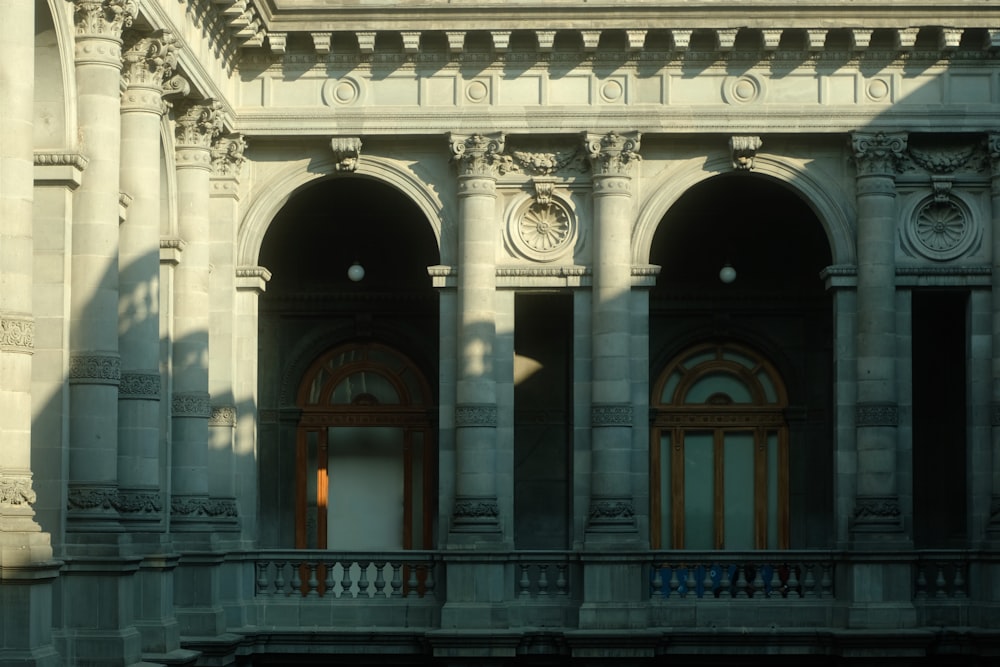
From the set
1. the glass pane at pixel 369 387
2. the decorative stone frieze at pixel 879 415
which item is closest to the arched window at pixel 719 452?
the glass pane at pixel 369 387

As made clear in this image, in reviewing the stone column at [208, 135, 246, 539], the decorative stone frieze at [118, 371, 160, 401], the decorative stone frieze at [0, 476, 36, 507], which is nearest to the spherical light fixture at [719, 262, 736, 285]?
the stone column at [208, 135, 246, 539]

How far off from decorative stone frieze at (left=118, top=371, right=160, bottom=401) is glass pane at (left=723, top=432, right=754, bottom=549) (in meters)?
14.4

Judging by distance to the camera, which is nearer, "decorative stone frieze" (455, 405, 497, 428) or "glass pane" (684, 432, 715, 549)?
"decorative stone frieze" (455, 405, 497, 428)

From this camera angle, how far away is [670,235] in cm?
4219

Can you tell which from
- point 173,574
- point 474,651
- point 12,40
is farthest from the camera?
point 474,651

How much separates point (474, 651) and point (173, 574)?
5.33 m

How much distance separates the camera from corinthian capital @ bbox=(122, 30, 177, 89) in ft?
99.4

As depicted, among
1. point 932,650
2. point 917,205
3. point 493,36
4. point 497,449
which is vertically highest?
point 493,36

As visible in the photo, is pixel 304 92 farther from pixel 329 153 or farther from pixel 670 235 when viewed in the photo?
pixel 670 235

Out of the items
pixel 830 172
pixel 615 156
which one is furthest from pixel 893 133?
pixel 615 156

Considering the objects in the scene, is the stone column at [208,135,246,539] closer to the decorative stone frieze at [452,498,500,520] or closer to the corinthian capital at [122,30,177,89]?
the decorative stone frieze at [452,498,500,520]

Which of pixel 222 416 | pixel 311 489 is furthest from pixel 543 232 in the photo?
pixel 311 489

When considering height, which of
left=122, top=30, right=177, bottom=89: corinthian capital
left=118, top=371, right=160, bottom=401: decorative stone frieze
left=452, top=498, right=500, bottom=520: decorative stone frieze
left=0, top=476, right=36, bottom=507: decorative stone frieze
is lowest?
left=452, top=498, right=500, bottom=520: decorative stone frieze

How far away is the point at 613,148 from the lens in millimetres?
36250
